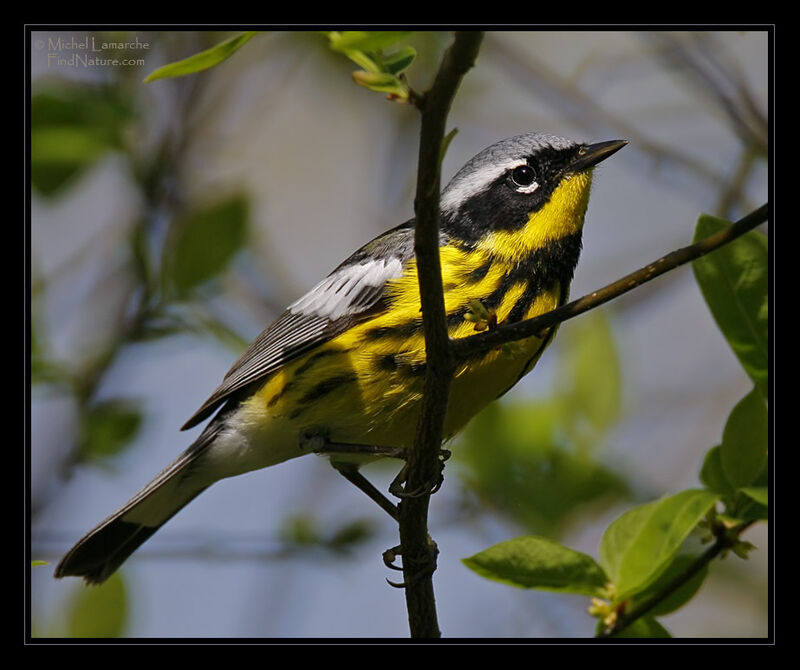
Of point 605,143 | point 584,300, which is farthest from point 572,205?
point 584,300

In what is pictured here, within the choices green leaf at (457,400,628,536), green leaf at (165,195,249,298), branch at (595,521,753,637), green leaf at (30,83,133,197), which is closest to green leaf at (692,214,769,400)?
branch at (595,521,753,637)

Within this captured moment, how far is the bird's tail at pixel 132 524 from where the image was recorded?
133 inches

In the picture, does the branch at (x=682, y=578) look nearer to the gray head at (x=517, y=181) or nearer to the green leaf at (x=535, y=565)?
the green leaf at (x=535, y=565)

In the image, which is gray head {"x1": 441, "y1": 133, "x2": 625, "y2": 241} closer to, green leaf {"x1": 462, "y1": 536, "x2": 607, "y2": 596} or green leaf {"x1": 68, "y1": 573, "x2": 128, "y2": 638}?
green leaf {"x1": 462, "y1": 536, "x2": 607, "y2": 596}

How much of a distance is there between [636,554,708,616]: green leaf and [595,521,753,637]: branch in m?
0.01

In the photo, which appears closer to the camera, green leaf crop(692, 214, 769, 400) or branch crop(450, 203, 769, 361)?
branch crop(450, 203, 769, 361)

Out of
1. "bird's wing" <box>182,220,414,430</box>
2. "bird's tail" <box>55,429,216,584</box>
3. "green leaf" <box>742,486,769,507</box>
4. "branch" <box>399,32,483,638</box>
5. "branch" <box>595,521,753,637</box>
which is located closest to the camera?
"branch" <box>399,32,483,638</box>

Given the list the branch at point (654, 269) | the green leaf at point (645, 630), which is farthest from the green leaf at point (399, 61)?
the green leaf at point (645, 630)

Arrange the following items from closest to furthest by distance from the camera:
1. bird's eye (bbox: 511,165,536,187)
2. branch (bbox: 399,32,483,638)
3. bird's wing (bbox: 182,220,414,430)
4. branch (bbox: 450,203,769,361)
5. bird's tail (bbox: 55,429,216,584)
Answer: branch (bbox: 399,32,483,638) → branch (bbox: 450,203,769,361) → bird's wing (bbox: 182,220,414,430) → bird's eye (bbox: 511,165,536,187) → bird's tail (bbox: 55,429,216,584)

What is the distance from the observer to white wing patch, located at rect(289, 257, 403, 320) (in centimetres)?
306

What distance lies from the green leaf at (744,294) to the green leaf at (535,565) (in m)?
0.52

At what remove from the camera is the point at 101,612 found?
288 centimetres
